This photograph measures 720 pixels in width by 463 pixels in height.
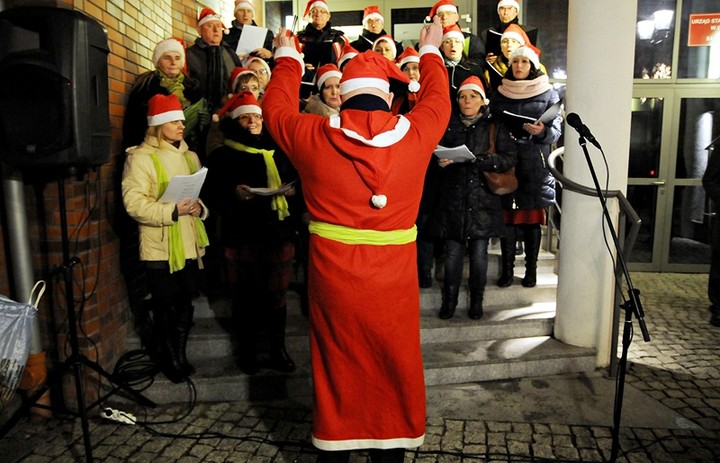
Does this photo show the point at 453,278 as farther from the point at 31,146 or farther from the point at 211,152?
the point at 31,146

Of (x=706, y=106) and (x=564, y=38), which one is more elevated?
(x=564, y=38)

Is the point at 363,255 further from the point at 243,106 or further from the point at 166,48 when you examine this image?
the point at 166,48

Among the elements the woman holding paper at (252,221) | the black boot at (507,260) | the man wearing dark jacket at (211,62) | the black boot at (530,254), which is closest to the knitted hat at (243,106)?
the woman holding paper at (252,221)

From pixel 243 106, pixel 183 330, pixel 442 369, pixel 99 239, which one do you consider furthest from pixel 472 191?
pixel 99 239

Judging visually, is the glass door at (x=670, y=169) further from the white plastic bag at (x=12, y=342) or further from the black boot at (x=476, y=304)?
the white plastic bag at (x=12, y=342)

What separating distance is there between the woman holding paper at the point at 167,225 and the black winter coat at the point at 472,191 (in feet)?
6.20

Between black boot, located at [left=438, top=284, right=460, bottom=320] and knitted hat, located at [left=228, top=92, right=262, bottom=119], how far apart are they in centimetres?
208

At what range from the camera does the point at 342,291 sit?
2.43 meters

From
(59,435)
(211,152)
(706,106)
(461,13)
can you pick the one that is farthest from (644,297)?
A: (59,435)

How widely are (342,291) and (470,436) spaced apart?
160 centimetres

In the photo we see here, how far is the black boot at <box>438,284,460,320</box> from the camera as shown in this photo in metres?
4.61

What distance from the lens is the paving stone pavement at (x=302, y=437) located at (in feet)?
10.6

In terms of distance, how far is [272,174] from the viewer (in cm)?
392

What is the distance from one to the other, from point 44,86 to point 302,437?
2497 mm
